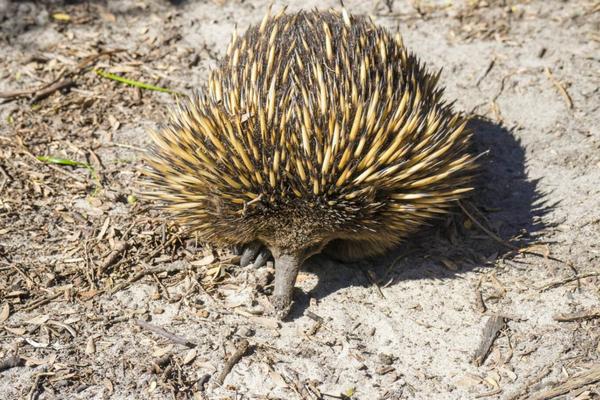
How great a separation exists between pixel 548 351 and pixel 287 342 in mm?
1387

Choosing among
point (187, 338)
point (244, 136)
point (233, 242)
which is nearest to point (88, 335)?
point (187, 338)

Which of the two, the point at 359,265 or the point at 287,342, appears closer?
the point at 287,342

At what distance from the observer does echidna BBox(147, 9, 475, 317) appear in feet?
12.5

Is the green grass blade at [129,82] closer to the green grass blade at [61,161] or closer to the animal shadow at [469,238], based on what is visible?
the green grass blade at [61,161]

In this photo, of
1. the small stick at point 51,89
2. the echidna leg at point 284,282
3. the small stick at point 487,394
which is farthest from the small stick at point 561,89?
the small stick at point 51,89

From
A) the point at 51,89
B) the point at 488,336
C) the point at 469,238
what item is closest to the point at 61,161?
the point at 51,89

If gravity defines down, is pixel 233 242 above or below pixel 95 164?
above

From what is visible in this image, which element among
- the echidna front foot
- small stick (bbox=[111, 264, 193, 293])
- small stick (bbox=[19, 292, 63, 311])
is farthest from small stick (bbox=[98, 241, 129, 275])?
the echidna front foot

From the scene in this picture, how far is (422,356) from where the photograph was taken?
4.27 meters

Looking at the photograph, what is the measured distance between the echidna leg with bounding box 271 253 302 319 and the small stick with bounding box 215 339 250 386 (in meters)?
0.27

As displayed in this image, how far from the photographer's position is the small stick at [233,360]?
400cm

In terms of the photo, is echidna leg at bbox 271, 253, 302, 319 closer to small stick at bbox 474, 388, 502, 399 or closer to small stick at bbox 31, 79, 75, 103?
small stick at bbox 474, 388, 502, 399

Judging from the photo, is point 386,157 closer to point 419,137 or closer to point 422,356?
point 419,137

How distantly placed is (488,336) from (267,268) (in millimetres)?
1325
